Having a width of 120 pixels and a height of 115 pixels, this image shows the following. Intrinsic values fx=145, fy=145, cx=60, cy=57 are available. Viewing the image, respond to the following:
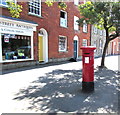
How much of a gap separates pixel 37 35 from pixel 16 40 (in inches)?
87.3

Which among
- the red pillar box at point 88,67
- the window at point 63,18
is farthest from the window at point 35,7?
the red pillar box at point 88,67

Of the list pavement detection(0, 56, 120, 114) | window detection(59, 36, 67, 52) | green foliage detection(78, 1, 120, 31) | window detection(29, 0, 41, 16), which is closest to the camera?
pavement detection(0, 56, 120, 114)

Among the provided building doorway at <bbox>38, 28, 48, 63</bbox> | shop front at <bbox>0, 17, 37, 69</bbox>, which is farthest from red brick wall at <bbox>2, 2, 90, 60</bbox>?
shop front at <bbox>0, 17, 37, 69</bbox>

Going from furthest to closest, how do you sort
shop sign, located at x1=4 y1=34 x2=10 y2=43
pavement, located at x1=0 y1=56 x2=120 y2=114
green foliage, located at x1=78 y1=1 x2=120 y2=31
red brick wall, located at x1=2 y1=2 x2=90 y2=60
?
red brick wall, located at x1=2 y1=2 x2=90 y2=60, green foliage, located at x1=78 y1=1 x2=120 y2=31, shop sign, located at x1=4 y1=34 x2=10 y2=43, pavement, located at x1=0 y1=56 x2=120 y2=114

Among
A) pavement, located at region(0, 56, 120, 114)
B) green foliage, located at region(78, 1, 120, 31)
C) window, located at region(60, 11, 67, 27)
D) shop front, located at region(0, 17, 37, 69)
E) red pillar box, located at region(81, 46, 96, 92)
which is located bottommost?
pavement, located at region(0, 56, 120, 114)

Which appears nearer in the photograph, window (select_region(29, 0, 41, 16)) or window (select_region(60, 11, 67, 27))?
window (select_region(29, 0, 41, 16))

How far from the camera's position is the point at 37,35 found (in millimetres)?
12117

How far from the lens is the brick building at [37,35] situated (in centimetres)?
964

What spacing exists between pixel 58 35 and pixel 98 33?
12669 mm

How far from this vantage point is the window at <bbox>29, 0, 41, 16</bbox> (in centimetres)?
1155

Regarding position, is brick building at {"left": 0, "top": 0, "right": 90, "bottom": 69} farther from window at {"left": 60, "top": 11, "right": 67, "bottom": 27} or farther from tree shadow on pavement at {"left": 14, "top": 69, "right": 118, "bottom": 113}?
tree shadow on pavement at {"left": 14, "top": 69, "right": 118, "bottom": 113}

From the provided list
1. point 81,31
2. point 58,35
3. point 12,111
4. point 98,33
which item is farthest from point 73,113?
point 98,33

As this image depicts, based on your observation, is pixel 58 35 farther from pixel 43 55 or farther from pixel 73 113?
pixel 73 113

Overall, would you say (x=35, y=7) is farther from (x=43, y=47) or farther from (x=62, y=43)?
(x=62, y=43)
